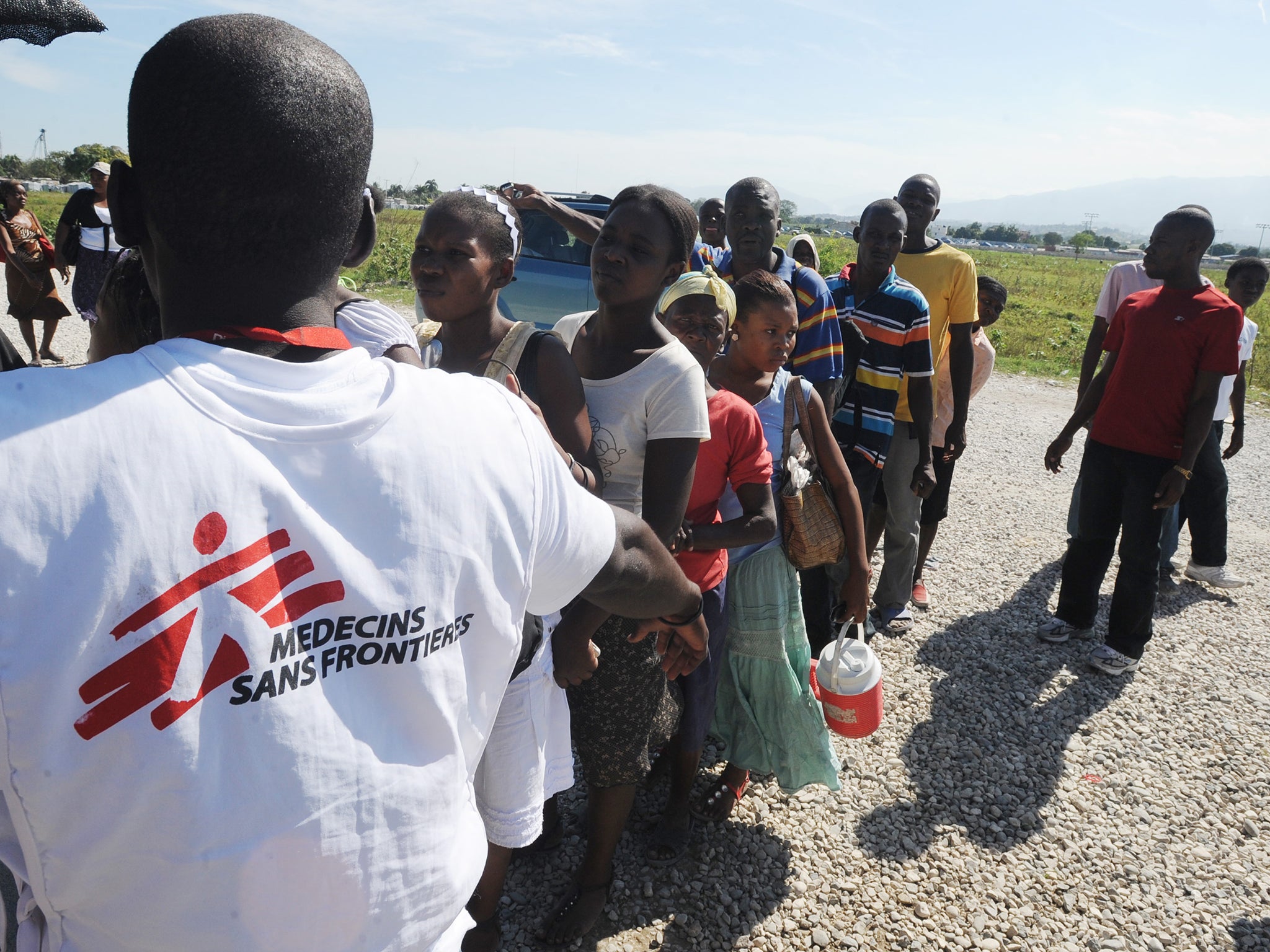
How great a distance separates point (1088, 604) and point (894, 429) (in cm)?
159

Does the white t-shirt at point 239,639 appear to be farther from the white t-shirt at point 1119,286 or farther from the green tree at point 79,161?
the green tree at point 79,161

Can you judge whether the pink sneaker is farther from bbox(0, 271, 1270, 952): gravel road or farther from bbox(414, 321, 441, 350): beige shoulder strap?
bbox(414, 321, 441, 350): beige shoulder strap

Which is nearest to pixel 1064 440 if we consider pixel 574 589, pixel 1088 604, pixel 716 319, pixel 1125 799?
pixel 1088 604

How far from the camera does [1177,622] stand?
5254 mm

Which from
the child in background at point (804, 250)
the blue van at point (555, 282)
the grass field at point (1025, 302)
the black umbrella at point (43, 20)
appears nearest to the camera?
the black umbrella at point (43, 20)

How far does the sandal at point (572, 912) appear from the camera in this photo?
2553 millimetres

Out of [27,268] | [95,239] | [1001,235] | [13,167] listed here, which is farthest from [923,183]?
[1001,235]

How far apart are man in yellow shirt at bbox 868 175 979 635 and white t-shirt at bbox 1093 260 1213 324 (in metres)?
1.69

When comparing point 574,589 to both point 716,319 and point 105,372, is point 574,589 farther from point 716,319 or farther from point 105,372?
point 716,319

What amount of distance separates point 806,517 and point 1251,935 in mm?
2101

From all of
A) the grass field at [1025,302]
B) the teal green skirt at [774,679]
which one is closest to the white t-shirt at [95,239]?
the grass field at [1025,302]

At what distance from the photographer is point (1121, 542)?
4309 mm

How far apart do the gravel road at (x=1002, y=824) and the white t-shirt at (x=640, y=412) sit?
144cm

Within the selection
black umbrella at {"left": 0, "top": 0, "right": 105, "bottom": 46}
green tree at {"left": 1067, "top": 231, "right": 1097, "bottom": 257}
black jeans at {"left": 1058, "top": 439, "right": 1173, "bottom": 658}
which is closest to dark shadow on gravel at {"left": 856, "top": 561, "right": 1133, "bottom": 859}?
black jeans at {"left": 1058, "top": 439, "right": 1173, "bottom": 658}
